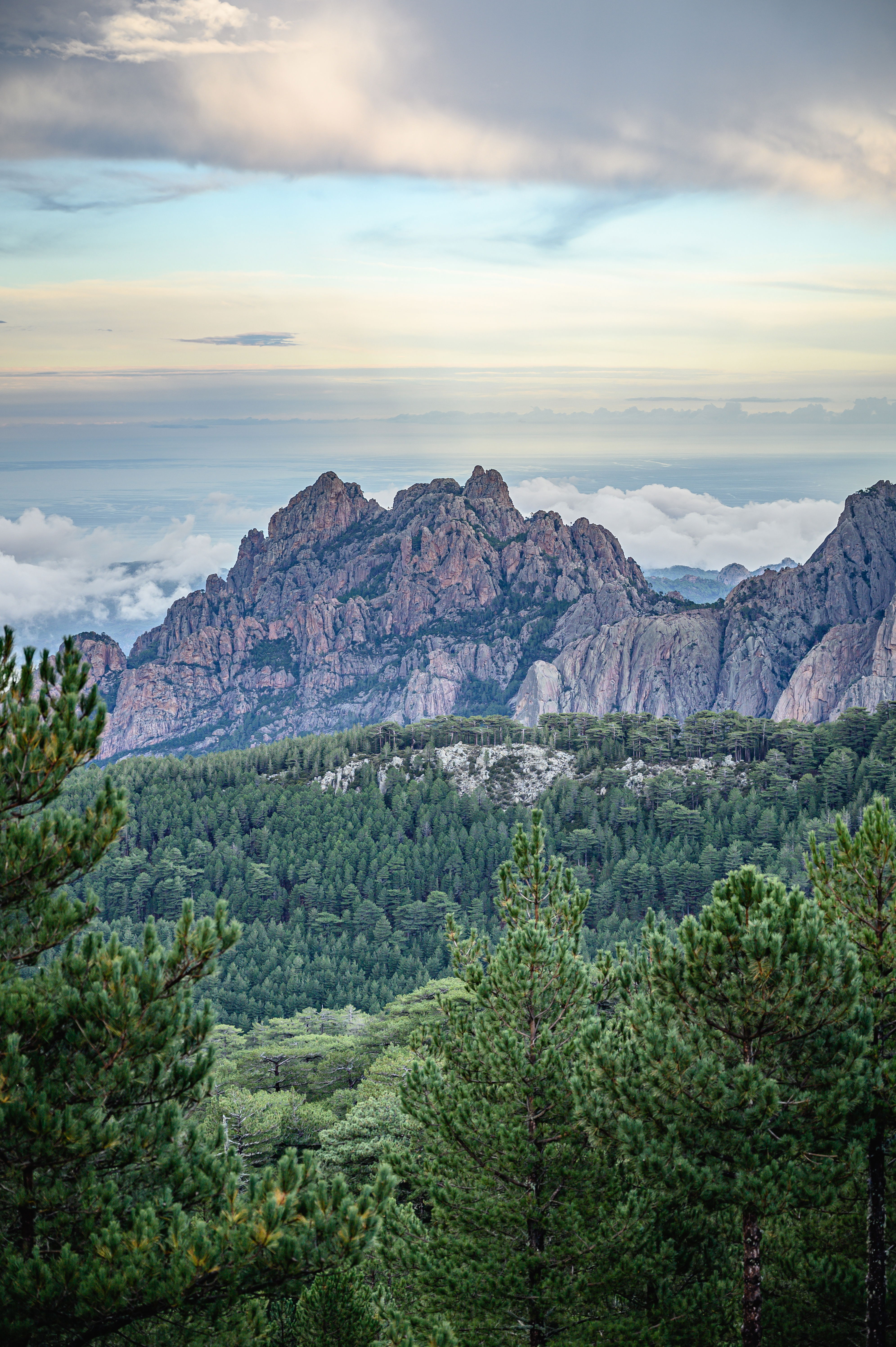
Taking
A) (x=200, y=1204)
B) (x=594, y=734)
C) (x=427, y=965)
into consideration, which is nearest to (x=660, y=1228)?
(x=200, y=1204)

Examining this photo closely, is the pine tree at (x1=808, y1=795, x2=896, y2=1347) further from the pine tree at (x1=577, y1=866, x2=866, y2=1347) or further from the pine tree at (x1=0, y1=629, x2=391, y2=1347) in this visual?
the pine tree at (x1=0, y1=629, x2=391, y2=1347)

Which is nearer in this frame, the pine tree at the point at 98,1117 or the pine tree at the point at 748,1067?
the pine tree at the point at 98,1117

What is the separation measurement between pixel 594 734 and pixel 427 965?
159 feet

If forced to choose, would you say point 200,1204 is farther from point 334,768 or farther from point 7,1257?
point 334,768

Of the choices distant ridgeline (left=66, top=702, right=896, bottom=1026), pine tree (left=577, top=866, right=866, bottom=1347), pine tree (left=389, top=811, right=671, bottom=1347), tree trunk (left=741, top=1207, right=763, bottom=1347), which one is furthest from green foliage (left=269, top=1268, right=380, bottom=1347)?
distant ridgeline (left=66, top=702, right=896, bottom=1026)

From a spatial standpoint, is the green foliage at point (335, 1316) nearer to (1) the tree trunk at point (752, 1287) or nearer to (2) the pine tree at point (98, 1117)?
(1) the tree trunk at point (752, 1287)

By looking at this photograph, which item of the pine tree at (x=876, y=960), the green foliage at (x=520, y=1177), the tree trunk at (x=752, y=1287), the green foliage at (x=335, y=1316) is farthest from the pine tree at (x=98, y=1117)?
the pine tree at (x=876, y=960)

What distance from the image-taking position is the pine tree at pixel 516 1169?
49.6 feet

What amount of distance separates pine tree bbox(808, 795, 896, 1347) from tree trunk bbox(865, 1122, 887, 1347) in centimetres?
1

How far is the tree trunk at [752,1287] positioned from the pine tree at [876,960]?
1.95 m

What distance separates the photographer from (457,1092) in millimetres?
16375

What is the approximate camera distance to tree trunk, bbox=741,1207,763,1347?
43.5 ft

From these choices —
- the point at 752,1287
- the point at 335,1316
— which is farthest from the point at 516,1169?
the point at 335,1316

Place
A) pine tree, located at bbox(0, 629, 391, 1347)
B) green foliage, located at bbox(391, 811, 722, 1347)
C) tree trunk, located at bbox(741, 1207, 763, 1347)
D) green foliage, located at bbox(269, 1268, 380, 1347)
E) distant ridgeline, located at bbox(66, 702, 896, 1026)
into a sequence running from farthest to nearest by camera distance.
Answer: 1. distant ridgeline, located at bbox(66, 702, 896, 1026)
2. green foliage, located at bbox(269, 1268, 380, 1347)
3. green foliage, located at bbox(391, 811, 722, 1347)
4. tree trunk, located at bbox(741, 1207, 763, 1347)
5. pine tree, located at bbox(0, 629, 391, 1347)
